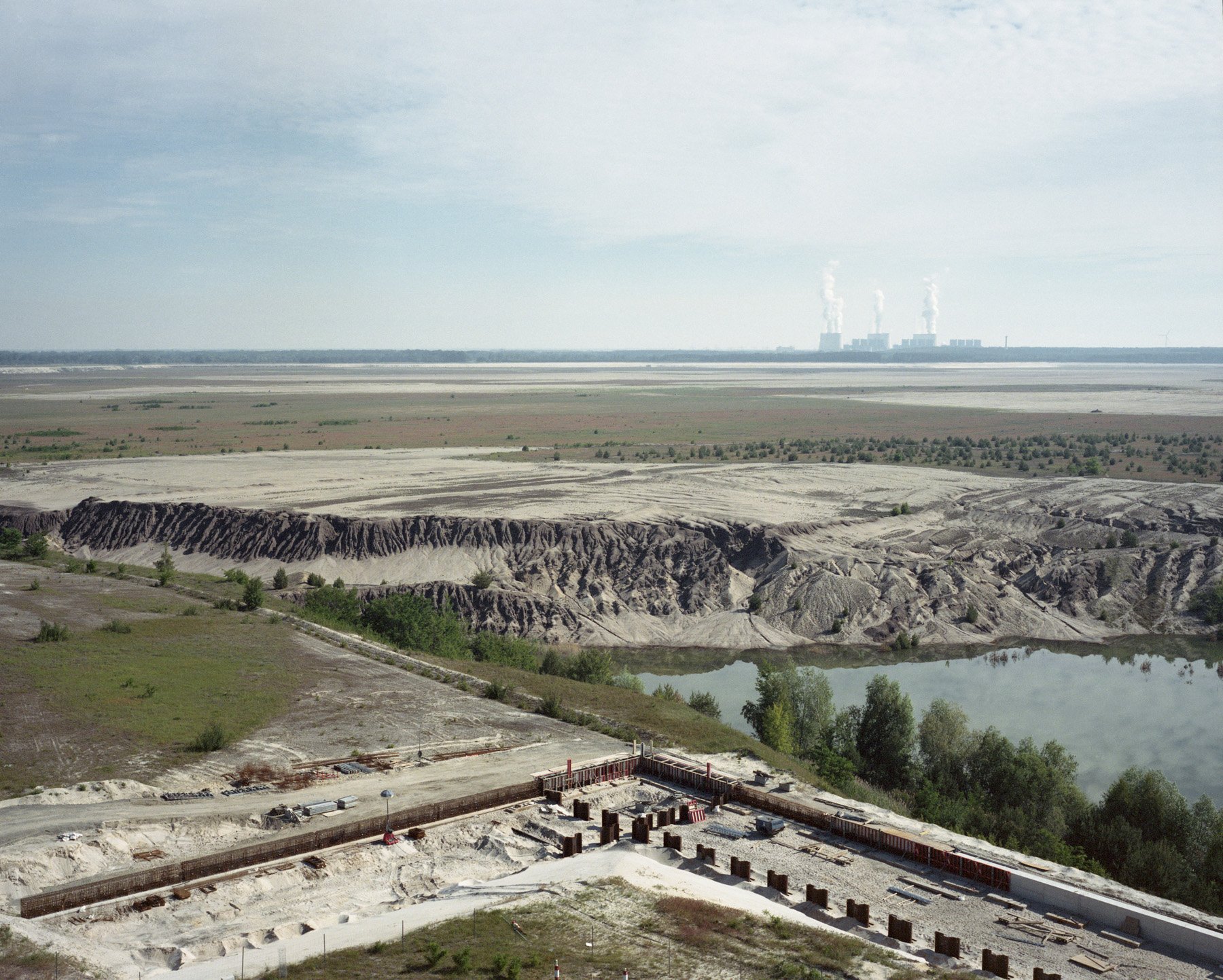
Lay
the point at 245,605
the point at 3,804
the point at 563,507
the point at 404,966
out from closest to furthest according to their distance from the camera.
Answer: the point at 404,966, the point at 3,804, the point at 245,605, the point at 563,507

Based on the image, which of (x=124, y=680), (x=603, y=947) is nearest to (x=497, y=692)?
(x=124, y=680)

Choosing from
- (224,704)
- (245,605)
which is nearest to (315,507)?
(245,605)

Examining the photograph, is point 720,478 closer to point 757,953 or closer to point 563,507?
point 563,507

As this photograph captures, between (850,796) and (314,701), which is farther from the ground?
(314,701)

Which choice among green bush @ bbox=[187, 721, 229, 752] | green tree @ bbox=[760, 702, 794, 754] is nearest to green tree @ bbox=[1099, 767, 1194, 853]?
green tree @ bbox=[760, 702, 794, 754]

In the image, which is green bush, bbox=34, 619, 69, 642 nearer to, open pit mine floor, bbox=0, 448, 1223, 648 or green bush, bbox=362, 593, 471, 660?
green bush, bbox=362, 593, 471, 660

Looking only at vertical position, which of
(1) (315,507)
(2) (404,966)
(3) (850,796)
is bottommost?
(3) (850,796)

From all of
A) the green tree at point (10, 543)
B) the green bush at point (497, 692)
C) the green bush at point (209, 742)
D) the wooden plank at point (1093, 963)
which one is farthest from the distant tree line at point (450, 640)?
the green tree at point (10, 543)
